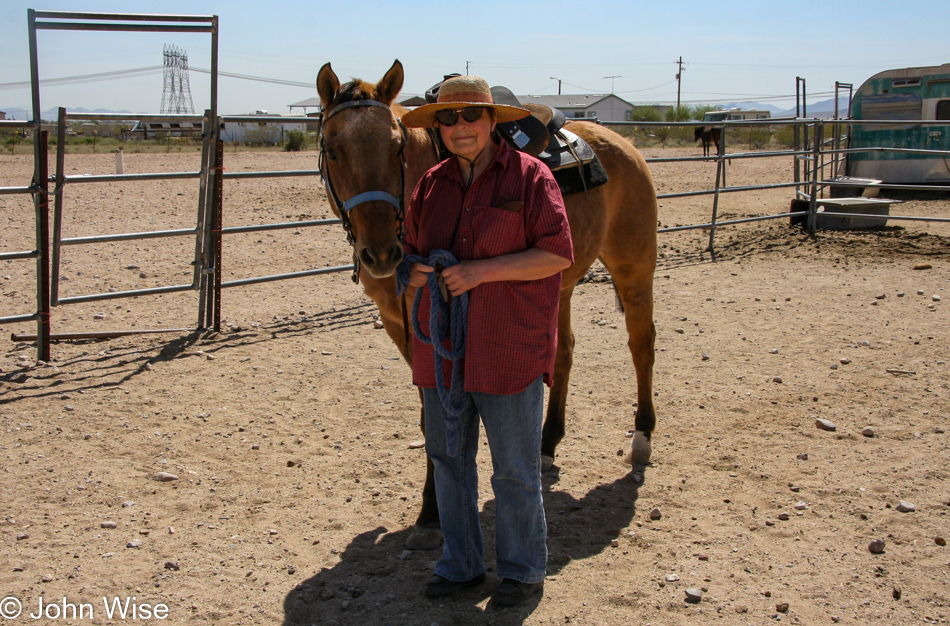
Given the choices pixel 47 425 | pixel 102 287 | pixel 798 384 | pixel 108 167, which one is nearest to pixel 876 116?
pixel 798 384

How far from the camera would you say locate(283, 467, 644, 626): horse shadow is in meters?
2.44

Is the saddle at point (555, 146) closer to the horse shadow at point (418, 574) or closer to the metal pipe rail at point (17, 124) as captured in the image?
the horse shadow at point (418, 574)

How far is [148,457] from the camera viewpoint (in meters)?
3.68

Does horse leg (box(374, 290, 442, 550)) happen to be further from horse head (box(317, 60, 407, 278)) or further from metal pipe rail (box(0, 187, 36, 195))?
metal pipe rail (box(0, 187, 36, 195))

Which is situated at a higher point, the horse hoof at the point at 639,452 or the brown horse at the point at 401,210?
the brown horse at the point at 401,210

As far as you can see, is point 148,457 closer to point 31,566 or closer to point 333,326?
point 31,566

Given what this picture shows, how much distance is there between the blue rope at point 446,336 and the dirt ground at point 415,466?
72cm

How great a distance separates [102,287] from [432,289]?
579 cm

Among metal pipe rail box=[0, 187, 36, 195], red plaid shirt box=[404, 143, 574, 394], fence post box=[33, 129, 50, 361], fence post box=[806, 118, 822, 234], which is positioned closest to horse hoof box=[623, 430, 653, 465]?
red plaid shirt box=[404, 143, 574, 394]

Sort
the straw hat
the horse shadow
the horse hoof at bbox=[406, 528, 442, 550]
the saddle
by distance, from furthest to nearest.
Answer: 1. the saddle
2. the horse hoof at bbox=[406, 528, 442, 550]
3. the horse shadow
4. the straw hat

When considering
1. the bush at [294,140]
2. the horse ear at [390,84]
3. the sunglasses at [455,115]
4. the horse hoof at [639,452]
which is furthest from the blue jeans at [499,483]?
the bush at [294,140]

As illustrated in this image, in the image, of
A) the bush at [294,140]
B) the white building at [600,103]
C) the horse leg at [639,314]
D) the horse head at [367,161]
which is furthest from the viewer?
the white building at [600,103]

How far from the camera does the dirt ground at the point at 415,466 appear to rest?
8.36 ft

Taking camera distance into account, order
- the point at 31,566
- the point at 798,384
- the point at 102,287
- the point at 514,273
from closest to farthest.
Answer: the point at 514,273, the point at 31,566, the point at 798,384, the point at 102,287
